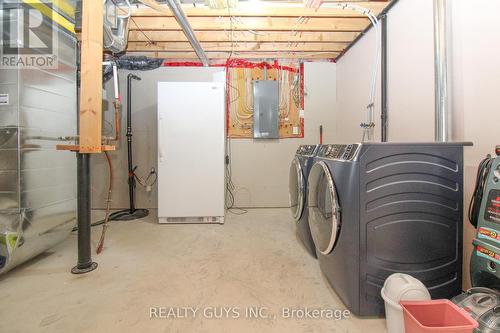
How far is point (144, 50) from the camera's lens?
3.41 m

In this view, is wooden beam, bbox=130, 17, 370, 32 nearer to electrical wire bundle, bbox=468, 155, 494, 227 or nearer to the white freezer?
the white freezer

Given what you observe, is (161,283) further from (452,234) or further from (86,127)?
(452,234)

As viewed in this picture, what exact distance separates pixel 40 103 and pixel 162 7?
1.39m

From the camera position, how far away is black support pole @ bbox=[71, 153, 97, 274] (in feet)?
5.66

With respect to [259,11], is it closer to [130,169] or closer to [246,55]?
[246,55]

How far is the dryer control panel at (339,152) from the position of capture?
1.27 meters

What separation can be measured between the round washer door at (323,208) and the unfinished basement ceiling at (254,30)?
1.62 m

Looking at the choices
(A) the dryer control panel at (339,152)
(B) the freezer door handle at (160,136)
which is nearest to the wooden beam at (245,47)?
(B) the freezer door handle at (160,136)

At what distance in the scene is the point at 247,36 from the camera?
2.97 m

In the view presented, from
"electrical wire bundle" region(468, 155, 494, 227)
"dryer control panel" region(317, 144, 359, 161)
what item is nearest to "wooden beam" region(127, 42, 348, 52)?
"dryer control panel" region(317, 144, 359, 161)

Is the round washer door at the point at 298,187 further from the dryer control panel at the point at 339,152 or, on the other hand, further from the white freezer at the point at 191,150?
the white freezer at the point at 191,150

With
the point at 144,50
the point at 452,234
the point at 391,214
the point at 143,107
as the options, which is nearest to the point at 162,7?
the point at 144,50

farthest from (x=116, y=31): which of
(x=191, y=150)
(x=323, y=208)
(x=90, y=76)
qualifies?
(x=323, y=208)

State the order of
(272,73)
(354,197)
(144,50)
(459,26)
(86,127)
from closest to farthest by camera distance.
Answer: (354,197) < (459,26) < (86,127) < (144,50) < (272,73)
